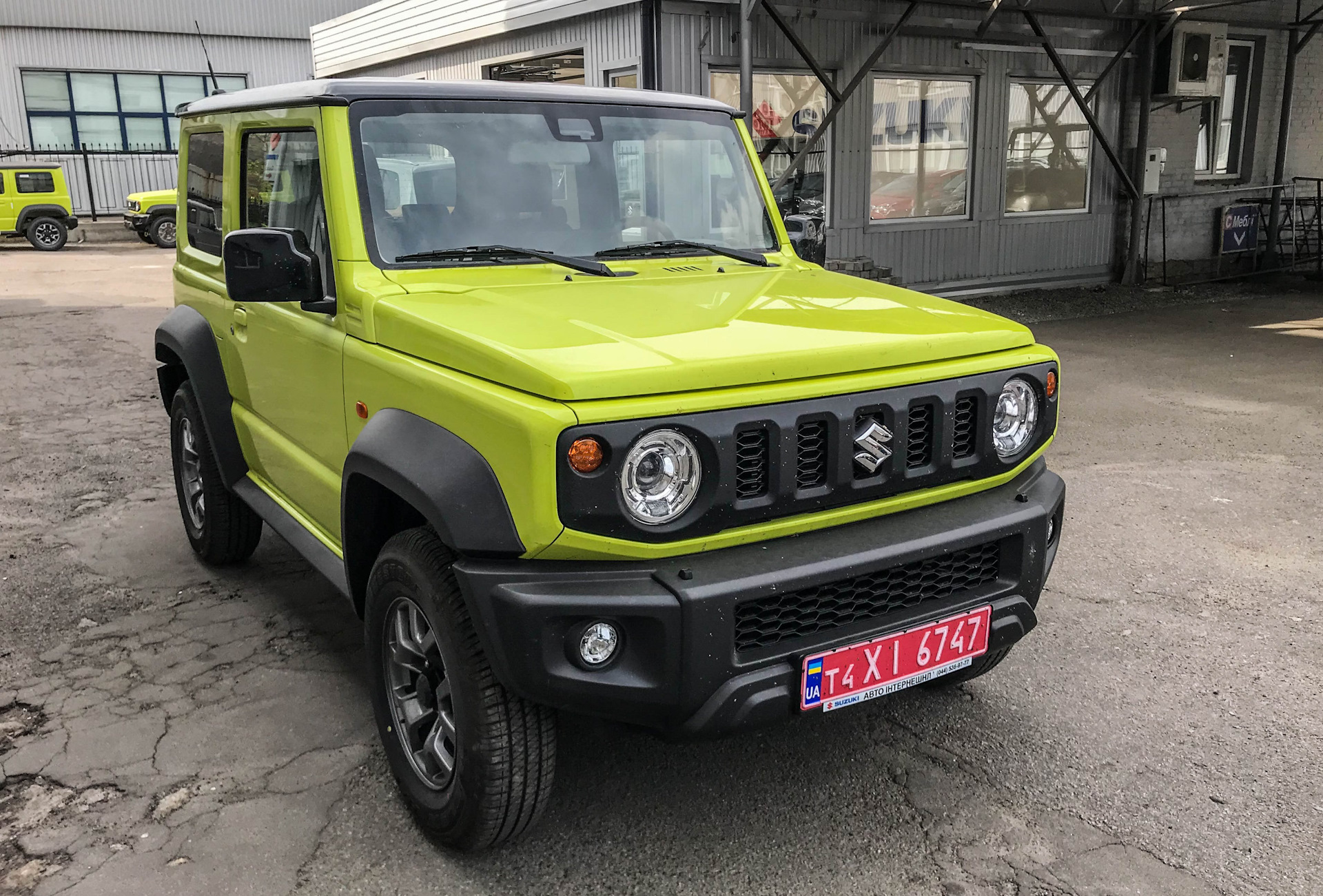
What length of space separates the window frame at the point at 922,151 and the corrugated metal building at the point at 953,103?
0.03 m

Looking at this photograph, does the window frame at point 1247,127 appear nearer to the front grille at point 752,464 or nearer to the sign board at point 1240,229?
the sign board at point 1240,229

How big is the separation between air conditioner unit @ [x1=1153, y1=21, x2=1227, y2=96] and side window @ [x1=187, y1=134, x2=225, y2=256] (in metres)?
12.9

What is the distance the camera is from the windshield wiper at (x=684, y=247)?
11.4 feet

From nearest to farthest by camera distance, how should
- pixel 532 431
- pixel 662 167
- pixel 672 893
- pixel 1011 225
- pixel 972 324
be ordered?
pixel 532 431
pixel 672 893
pixel 972 324
pixel 662 167
pixel 1011 225

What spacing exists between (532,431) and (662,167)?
1725 millimetres

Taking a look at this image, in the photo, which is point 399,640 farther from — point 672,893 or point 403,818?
point 672,893

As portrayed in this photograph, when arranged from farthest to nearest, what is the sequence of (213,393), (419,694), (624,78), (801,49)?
(624,78)
(801,49)
(213,393)
(419,694)

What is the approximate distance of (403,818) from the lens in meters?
2.97

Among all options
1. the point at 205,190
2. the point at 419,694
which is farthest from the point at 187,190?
the point at 419,694

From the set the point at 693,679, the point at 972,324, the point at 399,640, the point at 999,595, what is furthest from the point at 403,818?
the point at 972,324

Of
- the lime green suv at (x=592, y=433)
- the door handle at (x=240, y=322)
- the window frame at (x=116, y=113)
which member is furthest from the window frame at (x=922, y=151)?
the window frame at (x=116, y=113)

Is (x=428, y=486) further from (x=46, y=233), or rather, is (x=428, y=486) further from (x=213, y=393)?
(x=46, y=233)

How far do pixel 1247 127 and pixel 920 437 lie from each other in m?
15.5

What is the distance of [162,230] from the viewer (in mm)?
21750
